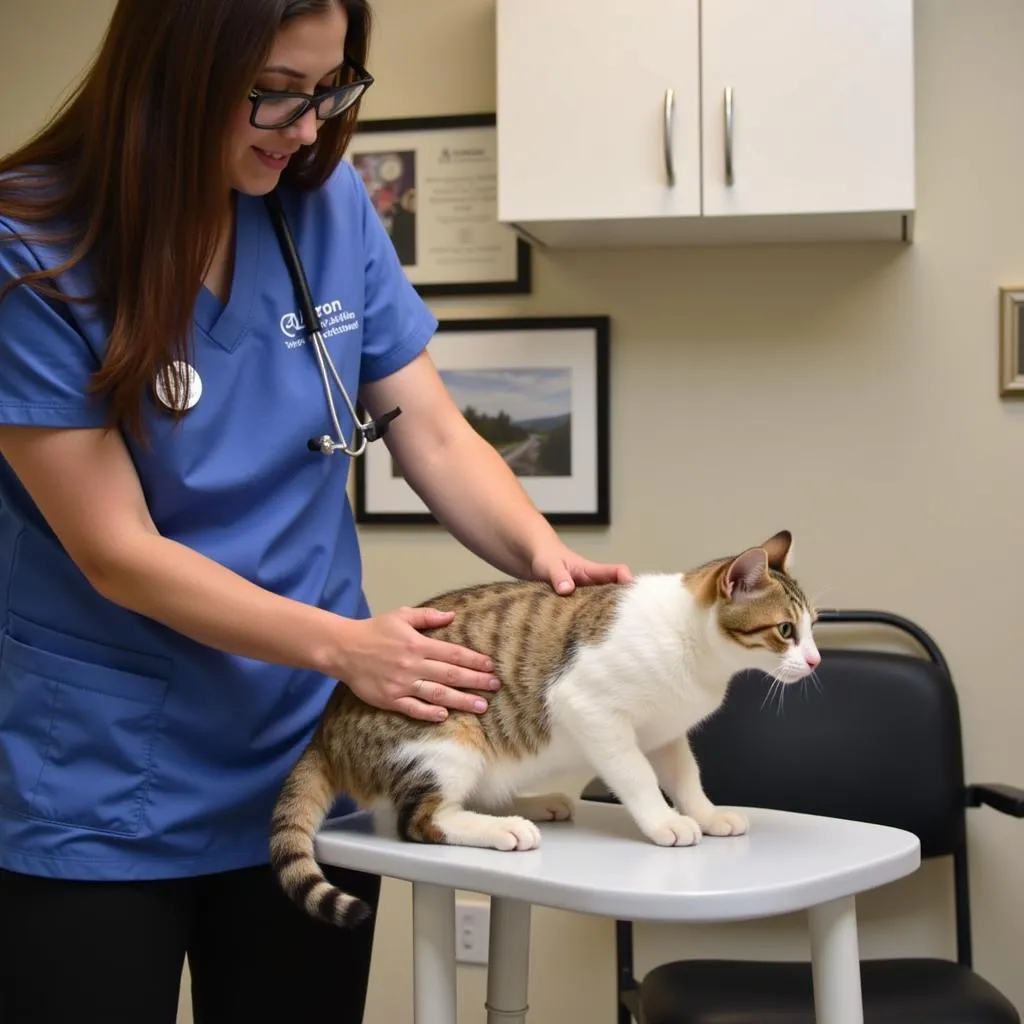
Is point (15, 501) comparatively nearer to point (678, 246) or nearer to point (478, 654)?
point (478, 654)

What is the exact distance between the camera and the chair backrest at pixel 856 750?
221 cm

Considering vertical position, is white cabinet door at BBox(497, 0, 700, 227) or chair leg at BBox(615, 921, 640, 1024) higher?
white cabinet door at BBox(497, 0, 700, 227)

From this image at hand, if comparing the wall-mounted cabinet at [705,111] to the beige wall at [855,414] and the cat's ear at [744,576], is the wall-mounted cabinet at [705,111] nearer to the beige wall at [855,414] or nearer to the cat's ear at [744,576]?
the beige wall at [855,414]

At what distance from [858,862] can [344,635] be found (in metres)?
0.47

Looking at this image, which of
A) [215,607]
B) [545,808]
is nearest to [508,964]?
[545,808]

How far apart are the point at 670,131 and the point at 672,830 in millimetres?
1260

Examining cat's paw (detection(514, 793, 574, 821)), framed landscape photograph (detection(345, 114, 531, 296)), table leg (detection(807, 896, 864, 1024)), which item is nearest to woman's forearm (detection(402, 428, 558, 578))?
cat's paw (detection(514, 793, 574, 821))

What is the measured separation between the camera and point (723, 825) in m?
1.22

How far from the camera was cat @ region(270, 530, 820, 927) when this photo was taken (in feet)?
3.93

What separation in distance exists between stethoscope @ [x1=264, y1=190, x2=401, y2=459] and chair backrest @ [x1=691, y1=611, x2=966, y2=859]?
117 centimetres

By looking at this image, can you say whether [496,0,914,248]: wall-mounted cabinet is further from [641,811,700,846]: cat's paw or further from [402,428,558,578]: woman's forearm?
[641,811,700,846]: cat's paw

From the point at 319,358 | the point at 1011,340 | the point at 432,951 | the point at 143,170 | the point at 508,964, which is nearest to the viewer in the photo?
the point at 143,170

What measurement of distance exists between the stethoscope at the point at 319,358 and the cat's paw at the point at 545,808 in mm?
391

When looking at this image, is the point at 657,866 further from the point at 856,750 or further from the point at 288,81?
the point at 856,750
